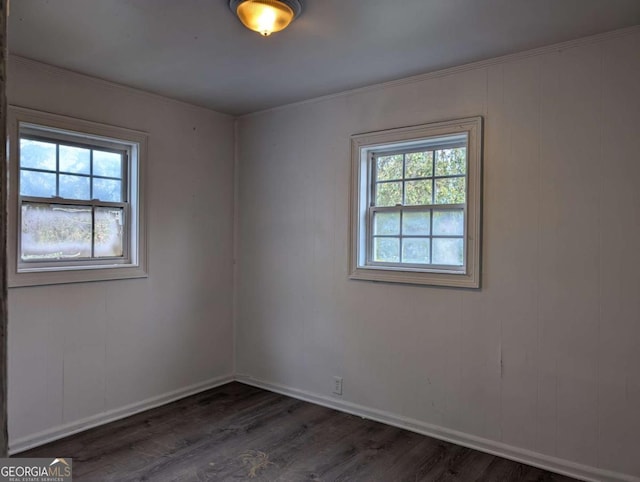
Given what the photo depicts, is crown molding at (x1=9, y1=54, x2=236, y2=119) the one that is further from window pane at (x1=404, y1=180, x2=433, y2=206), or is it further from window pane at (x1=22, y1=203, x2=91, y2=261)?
window pane at (x1=404, y1=180, x2=433, y2=206)

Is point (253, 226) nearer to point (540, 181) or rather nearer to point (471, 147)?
point (471, 147)

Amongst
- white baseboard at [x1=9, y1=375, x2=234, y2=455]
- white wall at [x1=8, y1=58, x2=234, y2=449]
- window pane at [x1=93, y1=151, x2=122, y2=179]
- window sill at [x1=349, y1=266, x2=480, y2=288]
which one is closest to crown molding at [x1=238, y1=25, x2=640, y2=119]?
white wall at [x1=8, y1=58, x2=234, y2=449]

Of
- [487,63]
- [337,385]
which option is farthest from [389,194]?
[337,385]

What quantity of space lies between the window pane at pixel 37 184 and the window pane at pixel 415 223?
256cm

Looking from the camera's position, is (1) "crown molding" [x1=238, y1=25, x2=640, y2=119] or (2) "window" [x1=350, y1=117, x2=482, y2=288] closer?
(1) "crown molding" [x1=238, y1=25, x2=640, y2=119]

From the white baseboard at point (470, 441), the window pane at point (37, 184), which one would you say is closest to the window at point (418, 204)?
the white baseboard at point (470, 441)

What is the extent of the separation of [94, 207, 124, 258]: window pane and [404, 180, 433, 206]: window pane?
7.48 feet

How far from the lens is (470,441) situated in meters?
2.98

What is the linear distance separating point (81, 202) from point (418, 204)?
251 centimetres

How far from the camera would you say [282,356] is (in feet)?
13.2

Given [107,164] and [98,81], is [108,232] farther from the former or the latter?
[98,81]

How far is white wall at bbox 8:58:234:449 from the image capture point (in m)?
2.96

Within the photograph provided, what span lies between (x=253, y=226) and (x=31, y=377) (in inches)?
83.4

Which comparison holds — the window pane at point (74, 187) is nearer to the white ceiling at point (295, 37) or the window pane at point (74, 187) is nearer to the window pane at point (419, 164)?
the white ceiling at point (295, 37)
